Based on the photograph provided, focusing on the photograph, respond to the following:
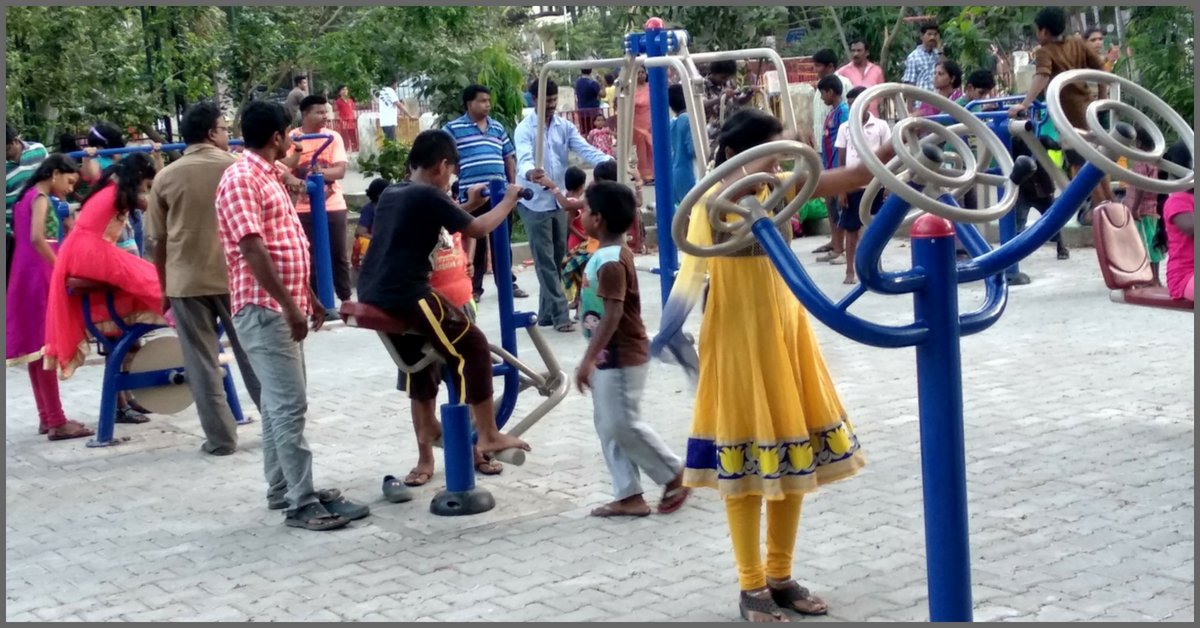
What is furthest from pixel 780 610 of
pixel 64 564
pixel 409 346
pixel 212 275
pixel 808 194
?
pixel 212 275

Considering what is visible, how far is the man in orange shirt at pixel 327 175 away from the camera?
34.5 feet

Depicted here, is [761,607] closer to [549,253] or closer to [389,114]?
[549,253]

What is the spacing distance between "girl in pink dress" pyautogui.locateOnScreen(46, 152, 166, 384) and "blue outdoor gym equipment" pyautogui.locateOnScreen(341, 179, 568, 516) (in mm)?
2058

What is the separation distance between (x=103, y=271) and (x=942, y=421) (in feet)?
17.8

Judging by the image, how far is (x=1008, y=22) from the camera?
16.8m

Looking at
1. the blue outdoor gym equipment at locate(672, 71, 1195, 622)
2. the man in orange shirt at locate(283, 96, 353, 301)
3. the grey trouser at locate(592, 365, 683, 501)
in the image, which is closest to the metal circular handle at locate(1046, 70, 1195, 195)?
the blue outdoor gym equipment at locate(672, 71, 1195, 622)

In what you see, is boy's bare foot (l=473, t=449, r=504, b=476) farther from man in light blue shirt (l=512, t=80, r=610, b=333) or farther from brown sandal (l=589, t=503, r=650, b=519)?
man in light blue shirt (l=512, t=80, r=610, b=333)

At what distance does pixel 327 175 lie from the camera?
1068cm

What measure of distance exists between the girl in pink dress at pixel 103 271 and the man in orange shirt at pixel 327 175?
2613 millimetres

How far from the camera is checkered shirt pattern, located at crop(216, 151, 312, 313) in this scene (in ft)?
Answer: 17.6

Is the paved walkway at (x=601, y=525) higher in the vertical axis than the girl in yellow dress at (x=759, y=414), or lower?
lower

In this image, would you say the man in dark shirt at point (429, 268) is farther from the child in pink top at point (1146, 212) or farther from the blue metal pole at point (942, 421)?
A: the child in pink top at point (1146, 212)

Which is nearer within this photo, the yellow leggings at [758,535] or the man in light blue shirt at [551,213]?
the yellow leggings at [758,535]

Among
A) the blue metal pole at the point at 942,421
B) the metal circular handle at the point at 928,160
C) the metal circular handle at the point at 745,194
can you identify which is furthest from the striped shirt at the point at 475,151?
the blue metal pole at the point at 942,421
